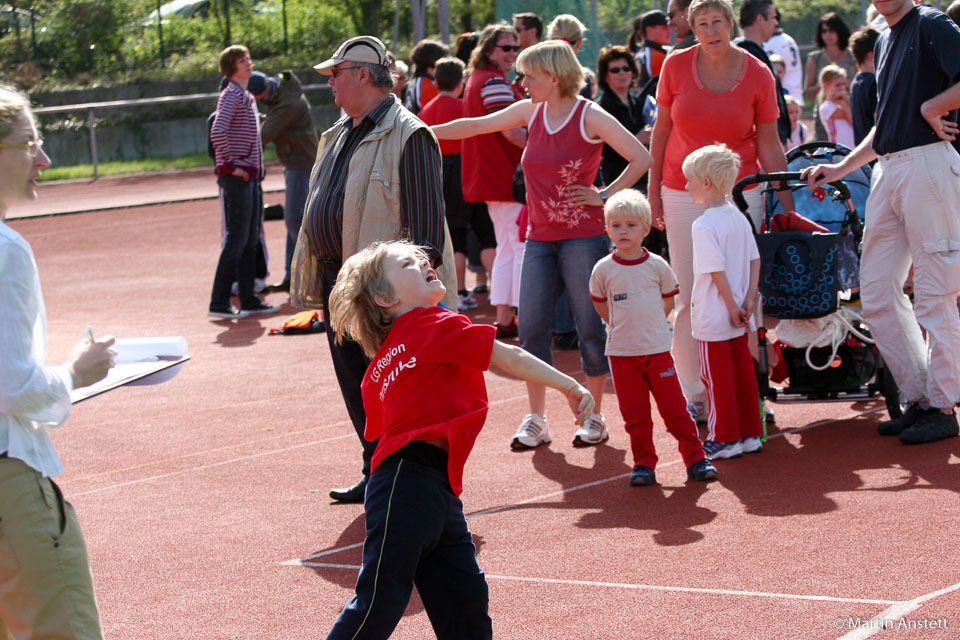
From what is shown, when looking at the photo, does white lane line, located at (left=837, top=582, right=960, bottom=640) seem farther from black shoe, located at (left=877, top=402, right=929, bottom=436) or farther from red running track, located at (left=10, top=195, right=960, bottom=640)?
black shoe, located at (left=877, top=402, right=929, bottom=436)

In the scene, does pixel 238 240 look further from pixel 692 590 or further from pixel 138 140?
pixel 138 140

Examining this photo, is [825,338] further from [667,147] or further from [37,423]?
[37,423]

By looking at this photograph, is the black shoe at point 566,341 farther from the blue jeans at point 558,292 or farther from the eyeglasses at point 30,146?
the eyeglasses at point 30,146

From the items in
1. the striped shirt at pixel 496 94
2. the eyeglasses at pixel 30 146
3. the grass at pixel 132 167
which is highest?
the eyeglasses at pixel 30 146

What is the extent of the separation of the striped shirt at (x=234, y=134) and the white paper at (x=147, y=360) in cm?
787

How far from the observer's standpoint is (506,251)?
10.1 m

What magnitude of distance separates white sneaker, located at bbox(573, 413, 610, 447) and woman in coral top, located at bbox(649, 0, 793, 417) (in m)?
0.67

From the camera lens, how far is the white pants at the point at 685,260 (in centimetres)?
707

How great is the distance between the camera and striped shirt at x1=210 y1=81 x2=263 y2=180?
1186 cm

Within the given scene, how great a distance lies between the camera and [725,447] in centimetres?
659

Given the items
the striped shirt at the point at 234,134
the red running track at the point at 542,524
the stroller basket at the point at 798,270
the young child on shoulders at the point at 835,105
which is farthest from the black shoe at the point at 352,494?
the young child on shoulders at the point at 835,105

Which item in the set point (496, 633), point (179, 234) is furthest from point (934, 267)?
point (179, 234)

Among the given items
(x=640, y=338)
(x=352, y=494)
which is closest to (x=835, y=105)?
(x=640, y=338)

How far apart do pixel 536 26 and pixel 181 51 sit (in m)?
26.6
